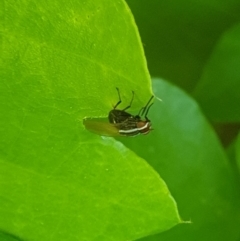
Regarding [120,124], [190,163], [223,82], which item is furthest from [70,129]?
[223,82]

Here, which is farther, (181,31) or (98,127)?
(181,31)

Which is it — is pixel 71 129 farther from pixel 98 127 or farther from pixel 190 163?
pixel 190 163

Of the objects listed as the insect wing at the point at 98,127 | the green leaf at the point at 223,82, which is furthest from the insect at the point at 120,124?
the green leaf at the point at 223,82

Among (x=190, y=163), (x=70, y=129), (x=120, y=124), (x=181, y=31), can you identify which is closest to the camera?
(x=70, y=129)

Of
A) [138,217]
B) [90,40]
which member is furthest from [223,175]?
[90,40]

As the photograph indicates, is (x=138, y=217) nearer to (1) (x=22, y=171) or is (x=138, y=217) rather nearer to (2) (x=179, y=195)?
(1) (x=22, y=171)

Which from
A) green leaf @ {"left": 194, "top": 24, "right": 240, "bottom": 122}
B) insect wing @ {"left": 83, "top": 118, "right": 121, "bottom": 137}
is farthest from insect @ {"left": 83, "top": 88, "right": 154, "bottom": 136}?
green leaf @ {"left": 194, "top": 24, "right": 240, "bottom": 122}

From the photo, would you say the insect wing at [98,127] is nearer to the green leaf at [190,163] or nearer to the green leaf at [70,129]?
the green leaf at [70,129]
